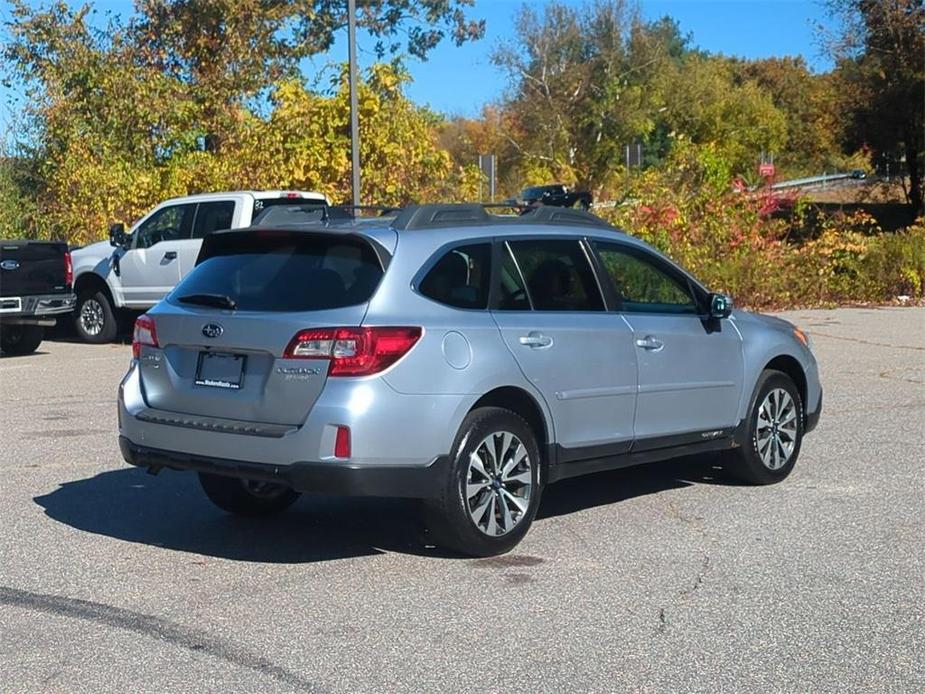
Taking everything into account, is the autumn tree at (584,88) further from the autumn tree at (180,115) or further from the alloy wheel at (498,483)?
the alloy wheel at (498,483)

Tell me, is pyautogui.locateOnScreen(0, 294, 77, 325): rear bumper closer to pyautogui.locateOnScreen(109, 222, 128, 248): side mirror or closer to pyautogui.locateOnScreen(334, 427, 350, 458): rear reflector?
pyautogui.locateOnScreen(109, 222, 128, 248): side mirror

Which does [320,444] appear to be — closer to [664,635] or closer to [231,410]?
[231,410]

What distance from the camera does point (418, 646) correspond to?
5301mm

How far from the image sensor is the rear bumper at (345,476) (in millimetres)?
6094

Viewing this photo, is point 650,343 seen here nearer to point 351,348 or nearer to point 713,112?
point 351,348

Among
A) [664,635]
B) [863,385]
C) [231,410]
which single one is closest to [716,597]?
[664,635]

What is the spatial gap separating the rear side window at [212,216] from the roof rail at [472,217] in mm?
9675

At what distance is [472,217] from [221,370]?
158 centimetres

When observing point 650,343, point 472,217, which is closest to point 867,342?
point 650,343

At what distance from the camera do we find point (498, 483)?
6633 millimetres

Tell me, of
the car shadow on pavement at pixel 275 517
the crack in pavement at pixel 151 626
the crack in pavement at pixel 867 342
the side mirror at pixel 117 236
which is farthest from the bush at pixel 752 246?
the crack in pavement at pixel 151 626

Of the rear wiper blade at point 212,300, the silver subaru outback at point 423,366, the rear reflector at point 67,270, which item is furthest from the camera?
the rear reflector at point 67,270

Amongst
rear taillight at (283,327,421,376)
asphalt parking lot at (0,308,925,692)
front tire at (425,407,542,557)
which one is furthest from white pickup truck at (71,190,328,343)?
rear taillight at (283,327,421,376)

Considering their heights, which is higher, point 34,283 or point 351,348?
point 351,348
